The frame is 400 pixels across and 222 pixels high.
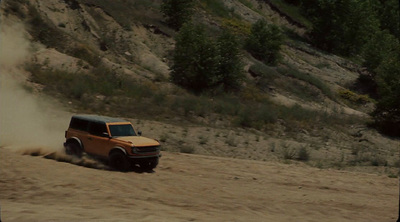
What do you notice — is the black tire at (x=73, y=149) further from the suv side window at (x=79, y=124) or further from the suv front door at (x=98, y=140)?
the suv side window at (x=79, y=124)

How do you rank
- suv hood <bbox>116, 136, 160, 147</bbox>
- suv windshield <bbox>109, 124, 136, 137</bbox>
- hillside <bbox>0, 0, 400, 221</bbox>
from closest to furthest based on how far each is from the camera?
hillside <bbox>0, 0, 400, 221</bbox> < suv hood <bbox>116, 136, 160, 147</bbox> < suv windshield <bbox>109, 124, 136, 137</bbox>

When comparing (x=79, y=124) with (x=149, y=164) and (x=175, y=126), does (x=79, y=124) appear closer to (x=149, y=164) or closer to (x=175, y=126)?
(x=149, y=164)

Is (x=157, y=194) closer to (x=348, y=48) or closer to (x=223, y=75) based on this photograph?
(x=223, y=75)

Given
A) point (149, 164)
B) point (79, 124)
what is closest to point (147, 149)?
point (149, 164)

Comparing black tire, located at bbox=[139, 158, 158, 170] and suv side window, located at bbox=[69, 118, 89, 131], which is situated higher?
suv side window, located at bbox=[69, 118, 89, 131]

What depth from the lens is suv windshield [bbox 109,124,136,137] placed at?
1852 cm

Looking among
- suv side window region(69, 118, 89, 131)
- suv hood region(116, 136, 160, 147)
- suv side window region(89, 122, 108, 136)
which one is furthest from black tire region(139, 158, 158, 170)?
suv side window region(69, 118, 89, 131)

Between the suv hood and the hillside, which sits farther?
the suv hood

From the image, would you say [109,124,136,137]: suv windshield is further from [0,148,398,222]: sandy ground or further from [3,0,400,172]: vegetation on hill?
[3,0,400,172]: vegetation on hill

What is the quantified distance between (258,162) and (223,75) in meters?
21.7

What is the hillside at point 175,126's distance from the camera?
47.7 ft

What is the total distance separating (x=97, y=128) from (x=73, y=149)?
4.13 feet

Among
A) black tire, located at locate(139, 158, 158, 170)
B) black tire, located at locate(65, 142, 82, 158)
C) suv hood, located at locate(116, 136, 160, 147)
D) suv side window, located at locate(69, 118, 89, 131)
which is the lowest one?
black tire, located at locate(65, 142, 82, 158)

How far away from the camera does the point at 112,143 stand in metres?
18.1
